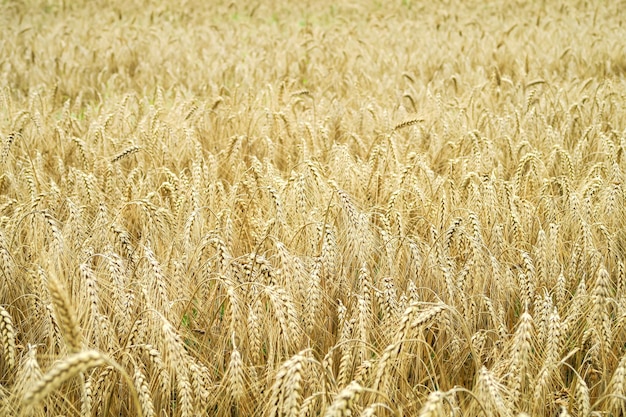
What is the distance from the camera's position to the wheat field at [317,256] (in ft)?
5.12

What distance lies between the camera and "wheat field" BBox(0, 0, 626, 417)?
156cm

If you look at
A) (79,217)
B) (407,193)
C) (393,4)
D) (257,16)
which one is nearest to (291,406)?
(79,217)

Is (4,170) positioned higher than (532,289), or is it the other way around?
(4,170)

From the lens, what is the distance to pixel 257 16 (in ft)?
37.0

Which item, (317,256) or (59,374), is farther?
(317,256)

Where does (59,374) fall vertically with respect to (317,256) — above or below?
above

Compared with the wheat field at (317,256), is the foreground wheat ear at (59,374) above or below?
above

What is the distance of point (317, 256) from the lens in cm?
211

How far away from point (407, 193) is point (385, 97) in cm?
263

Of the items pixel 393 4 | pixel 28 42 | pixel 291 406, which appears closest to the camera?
pixel 291 406

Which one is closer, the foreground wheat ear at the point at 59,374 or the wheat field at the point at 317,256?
the foreground wheat ear at the point at 59,374

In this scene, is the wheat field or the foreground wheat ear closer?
the foreground wheat ear

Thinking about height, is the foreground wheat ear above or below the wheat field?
above

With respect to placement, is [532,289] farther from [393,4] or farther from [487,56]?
[393,4]
